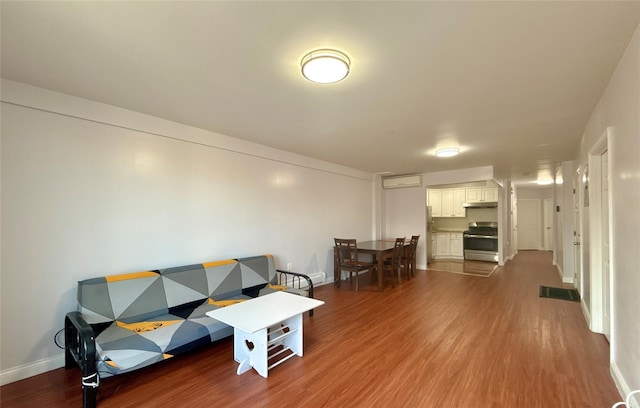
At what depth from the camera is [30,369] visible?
2217mm

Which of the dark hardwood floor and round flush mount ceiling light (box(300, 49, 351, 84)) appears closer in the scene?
round flush mount ceiling light (box(300, 49, 351, 84))

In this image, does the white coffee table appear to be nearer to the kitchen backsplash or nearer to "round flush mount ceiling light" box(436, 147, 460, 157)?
"round flush mount ceiling light" box(436, 147, 460, 157)

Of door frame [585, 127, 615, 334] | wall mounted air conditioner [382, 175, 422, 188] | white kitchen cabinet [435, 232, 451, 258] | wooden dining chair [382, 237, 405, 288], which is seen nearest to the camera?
door frame [585, 127, 615, 334]

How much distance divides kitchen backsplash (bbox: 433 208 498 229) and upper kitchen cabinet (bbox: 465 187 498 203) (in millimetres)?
436

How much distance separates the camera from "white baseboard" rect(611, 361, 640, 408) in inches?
66.1

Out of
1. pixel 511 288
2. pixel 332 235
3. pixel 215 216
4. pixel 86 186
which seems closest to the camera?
pixel 86 186

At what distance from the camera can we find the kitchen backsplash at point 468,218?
834 cm

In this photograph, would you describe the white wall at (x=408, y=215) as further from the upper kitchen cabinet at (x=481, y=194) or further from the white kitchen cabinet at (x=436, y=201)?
the upper kitchen cabinet at (x=481, y=194)

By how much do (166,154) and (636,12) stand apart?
3.87 m

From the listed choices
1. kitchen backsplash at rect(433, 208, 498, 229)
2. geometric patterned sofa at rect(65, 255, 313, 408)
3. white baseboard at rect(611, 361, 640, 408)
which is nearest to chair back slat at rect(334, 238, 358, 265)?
geometric patterned sofa at rect(65, 255, 313, 408)

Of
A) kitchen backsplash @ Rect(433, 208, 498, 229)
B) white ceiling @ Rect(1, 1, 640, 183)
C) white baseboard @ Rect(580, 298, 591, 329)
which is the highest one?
white ceiling @ Rect(1, 1, 640, 183)

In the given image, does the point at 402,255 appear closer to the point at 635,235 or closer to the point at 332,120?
the point at 332,120

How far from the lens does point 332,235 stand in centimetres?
552

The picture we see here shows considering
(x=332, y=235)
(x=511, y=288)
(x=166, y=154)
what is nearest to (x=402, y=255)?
(x=332, y=235)
